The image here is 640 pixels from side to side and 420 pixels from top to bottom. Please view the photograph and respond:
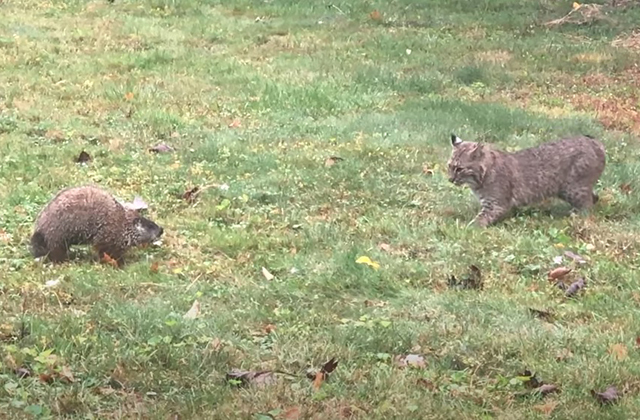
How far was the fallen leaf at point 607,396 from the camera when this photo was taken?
15.5 ft

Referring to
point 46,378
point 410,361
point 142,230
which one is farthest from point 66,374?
point 142,230

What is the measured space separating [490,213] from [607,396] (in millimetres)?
3345

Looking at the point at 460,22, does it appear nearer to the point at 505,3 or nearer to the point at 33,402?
the point at 505,3

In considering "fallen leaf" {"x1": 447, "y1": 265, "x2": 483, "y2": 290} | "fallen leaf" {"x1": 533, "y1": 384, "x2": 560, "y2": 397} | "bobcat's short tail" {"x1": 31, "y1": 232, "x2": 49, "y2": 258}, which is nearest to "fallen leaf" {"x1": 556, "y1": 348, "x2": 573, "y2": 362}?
"fallen leaf" {"x1": 533, "y1": 384, "x2": 560, "y2": 397}

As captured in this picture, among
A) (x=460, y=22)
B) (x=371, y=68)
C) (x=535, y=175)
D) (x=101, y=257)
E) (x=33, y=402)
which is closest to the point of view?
(x=33, y=402)

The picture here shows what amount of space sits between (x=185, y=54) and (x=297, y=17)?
4.16m

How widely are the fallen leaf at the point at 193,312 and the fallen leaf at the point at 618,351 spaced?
93.7 inches

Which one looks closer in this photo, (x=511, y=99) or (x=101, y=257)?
(x=101, y=257)

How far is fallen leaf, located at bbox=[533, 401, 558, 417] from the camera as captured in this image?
459 cm

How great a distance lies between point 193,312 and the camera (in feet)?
18.8

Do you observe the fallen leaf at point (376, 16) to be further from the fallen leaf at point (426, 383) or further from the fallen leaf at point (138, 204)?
the fallen leaf at point (426, 383)

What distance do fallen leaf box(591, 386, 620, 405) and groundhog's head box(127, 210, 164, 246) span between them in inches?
137

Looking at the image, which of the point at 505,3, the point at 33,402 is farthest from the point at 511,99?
the point at 33,402

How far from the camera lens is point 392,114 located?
457 inches
